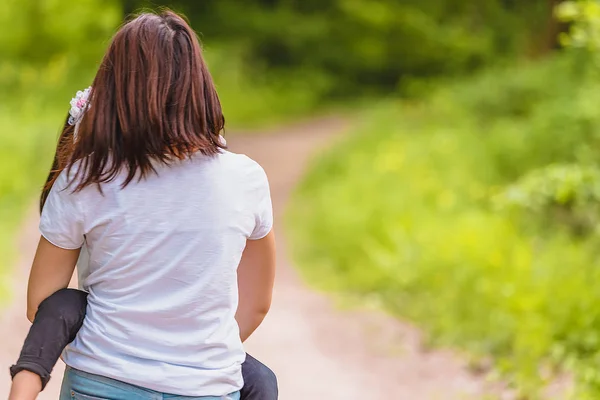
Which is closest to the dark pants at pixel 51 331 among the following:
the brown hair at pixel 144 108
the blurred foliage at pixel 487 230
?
the brown hair at pixel 144 108

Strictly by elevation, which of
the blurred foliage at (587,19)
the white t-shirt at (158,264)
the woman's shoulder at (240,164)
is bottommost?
the white t-shirt at (158,264)

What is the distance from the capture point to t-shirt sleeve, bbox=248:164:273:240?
1997 millimetres

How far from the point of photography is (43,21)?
13883 mm

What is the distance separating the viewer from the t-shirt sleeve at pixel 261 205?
1997mm

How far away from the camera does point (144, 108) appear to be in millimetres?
1905

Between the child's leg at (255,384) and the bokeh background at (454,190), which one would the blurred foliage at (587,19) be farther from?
the child's leg at (255,384)

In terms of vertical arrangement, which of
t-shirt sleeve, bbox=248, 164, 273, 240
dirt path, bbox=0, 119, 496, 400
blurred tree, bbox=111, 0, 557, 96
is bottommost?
dirt path, bbox=0, 119, 496, 400

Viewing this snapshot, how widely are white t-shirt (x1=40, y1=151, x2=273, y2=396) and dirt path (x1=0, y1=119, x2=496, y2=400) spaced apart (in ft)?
10.6

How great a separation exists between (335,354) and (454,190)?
11.5 feet

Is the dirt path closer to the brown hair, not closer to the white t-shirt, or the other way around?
the white t-shirt

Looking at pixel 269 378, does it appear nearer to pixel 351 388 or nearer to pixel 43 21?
pixel 351 388

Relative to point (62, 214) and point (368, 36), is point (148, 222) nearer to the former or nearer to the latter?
point (62, 214)

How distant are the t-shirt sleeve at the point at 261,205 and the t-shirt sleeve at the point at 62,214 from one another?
1.20 feet

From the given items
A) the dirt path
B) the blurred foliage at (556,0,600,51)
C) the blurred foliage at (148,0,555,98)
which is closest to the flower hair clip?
the dirt path
